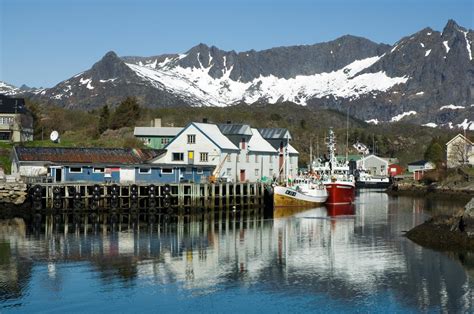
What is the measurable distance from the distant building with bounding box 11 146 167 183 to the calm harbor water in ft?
43.9

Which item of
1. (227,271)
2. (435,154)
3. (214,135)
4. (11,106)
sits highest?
(11,106)

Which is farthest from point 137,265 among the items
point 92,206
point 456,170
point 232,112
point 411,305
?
point 232,112

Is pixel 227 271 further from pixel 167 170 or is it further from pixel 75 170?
pixel 167 170

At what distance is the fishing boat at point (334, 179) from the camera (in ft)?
250

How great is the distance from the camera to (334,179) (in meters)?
77.4

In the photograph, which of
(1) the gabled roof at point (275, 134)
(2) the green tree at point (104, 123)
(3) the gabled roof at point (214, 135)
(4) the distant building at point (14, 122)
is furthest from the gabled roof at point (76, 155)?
(2) the green tree at point (104, 123)

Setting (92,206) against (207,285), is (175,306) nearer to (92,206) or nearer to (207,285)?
(207,285)

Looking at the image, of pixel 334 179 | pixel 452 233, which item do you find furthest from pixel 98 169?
pixel 452 233

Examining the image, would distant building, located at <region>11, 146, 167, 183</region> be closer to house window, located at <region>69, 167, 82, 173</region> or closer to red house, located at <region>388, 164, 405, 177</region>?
house window, located at <region>69, 167, 82, 173</region>

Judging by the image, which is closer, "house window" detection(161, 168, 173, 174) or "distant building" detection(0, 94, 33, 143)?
"house window" detection(161, 168, 173, 174)

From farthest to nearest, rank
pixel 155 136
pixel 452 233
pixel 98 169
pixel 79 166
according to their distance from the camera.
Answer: pixel 155 136
pixel 98 169
pixel 79 166
pixel 452 233

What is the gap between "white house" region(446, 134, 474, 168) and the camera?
127 m

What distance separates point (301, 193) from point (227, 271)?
3686cm

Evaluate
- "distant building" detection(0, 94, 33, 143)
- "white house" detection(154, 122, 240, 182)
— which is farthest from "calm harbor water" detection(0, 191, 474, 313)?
"distant building" detection(0, 94, 33, 143)
